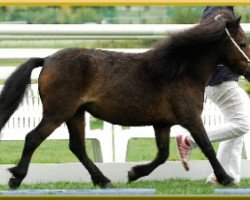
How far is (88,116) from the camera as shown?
29.2ft

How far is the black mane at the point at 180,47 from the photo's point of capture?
7.18 m

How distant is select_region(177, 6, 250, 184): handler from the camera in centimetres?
765

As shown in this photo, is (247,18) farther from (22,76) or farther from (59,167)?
(22,76)

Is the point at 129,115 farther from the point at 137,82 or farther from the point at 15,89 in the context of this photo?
the point at 15,89

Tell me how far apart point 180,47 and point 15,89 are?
1.27m

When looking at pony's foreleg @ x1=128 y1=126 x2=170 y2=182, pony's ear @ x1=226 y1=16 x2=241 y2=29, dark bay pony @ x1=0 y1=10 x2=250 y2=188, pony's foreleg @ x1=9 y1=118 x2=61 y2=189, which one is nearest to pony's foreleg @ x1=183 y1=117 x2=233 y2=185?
dark bay pony @ x1=0 y1=10 x2=250 y2=188

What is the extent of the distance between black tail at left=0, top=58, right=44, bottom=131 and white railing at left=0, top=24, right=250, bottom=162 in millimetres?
A: 1368

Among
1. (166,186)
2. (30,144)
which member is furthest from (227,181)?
(30,144)

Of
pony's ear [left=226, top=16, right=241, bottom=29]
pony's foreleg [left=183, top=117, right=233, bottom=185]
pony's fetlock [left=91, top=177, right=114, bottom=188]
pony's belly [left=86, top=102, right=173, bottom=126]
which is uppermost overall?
pony's ear [left=226, top=16, right=241, bottom=29]

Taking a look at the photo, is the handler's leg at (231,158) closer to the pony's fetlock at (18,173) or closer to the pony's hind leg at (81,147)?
the pony's hind leg at (81,147)

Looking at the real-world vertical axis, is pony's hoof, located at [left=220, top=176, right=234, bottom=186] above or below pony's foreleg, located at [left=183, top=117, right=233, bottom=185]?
below

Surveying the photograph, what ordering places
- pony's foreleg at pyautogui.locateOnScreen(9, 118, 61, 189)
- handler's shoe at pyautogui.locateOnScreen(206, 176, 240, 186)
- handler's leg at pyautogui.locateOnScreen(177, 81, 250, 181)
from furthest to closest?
handler's shoe at pyautogui.locateOnScreen(206, 176, 240, 186) → handler's leg at pyautogui.locateOnScreen(177, 81, 250, 181) → pony's foreleg at pyautogui.locateOnScreen(9, 118, 61, 189)

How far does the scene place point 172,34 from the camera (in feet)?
24.0

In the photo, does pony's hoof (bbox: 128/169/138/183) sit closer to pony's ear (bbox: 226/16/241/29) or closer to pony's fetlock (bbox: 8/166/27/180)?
pony's fetlock (bbox: 8/166/27/180)
